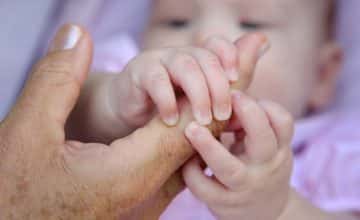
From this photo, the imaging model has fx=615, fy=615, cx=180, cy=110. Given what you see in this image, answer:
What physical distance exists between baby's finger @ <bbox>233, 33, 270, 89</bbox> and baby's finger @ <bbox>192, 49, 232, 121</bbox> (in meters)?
0.03

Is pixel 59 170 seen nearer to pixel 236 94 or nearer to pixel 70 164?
pixel 70 164

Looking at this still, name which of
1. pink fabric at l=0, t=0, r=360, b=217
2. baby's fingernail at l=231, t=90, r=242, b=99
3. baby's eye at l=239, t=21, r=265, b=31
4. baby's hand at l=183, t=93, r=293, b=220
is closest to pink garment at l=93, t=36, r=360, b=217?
pink fabric at l=0, t=0, r=360, b=217

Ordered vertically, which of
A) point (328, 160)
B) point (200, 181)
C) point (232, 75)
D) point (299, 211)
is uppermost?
point (232, 75)

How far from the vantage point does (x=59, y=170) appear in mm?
610

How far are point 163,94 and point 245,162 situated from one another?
133mm

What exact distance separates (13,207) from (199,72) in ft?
0.78

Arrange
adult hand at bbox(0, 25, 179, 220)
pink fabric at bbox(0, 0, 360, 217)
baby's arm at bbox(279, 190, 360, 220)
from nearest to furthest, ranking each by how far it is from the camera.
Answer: adult hand at bbox(0, 25, 179, 220) → baby's arm at bbox(279, 190, 360, 220) → pink fabric at bbox(0, 0, 360, 217)

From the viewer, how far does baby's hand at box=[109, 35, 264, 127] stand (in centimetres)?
65

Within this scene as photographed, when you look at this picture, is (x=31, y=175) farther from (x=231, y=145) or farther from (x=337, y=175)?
(x=337, y=175)

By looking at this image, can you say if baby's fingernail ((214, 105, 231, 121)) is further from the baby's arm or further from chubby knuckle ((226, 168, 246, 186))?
the baby's arm

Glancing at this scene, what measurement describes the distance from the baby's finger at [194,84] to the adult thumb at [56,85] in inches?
4.1

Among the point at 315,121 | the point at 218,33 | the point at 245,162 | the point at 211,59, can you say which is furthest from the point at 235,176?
the point at 315,121

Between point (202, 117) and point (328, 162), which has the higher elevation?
point (202, 117)

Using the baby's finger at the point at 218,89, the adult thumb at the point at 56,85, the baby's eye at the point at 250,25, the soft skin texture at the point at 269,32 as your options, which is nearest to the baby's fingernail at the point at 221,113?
the baby's finger at the point at 218,89
